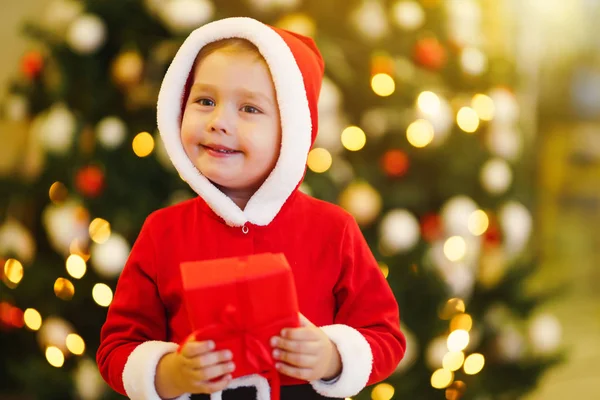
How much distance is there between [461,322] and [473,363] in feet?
0.49

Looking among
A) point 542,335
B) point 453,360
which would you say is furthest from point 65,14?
point 542,335

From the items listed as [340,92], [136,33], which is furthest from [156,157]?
[340,92]

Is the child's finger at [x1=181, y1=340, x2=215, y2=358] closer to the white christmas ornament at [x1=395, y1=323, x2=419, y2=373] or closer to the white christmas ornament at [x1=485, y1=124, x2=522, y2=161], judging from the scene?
the white christmas ornament at [x1=395, y1=323, x2=419, y2=373]

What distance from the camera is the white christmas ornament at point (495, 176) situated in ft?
5.88

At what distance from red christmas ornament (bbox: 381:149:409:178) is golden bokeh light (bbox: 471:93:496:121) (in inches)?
10.3

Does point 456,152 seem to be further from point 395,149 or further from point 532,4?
point 532,4

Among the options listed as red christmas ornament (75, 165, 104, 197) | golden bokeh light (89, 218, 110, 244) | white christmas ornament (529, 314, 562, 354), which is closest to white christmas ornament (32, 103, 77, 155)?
red christmas ornament (75, 165, 104, 197)

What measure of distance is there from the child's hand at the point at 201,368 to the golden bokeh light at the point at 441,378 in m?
1.12

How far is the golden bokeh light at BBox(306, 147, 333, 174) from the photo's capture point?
63.2 inches

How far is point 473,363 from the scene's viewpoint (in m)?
1.83

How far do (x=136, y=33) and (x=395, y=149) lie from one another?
29.3 inches

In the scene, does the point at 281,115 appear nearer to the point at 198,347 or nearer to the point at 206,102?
the point at 206,102

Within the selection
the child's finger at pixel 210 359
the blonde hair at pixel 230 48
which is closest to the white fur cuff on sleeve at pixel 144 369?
the child's finger at pixel 210 359

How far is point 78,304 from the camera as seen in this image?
1657 mm
